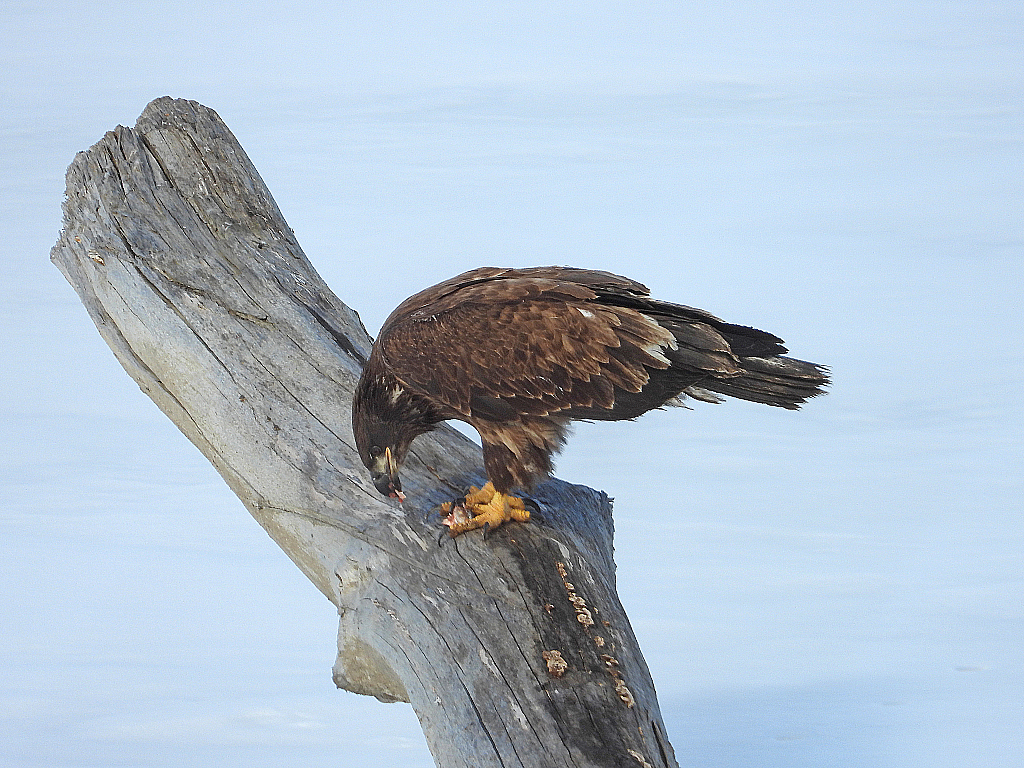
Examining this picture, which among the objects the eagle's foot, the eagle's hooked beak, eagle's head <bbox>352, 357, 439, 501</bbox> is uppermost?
eagle's head <bbox>352, 357, 439, 501</bbox>

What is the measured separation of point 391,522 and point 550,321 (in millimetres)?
742

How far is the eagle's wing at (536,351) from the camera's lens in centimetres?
302

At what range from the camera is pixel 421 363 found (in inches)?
122

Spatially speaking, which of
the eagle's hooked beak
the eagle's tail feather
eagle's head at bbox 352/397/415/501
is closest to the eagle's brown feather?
the eagle's tail feather

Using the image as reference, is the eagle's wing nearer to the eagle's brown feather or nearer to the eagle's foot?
the eagle's brown feather

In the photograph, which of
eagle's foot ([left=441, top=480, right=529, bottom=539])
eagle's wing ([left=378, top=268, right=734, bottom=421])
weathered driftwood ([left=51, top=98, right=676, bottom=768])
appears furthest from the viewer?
eagle's foot ([left=441, top=480, right=529, bottom=539])

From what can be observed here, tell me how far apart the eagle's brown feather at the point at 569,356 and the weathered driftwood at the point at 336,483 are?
0.33 m

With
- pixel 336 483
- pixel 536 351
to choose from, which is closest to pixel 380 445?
pixel 336 483

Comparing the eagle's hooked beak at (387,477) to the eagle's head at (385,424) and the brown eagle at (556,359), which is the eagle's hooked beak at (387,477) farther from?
the brown eagle at (556,359)

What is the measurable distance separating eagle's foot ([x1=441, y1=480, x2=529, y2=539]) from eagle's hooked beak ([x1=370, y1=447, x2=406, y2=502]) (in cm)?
16

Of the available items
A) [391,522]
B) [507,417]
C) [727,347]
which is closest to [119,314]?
[391,522]

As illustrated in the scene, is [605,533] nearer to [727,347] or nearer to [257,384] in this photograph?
[727,347]

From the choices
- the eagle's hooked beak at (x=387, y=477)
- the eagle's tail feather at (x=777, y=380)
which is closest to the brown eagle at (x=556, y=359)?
the eagle's tail feather at (x=777, y=380)

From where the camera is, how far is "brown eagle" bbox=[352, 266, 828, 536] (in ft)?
9.92
